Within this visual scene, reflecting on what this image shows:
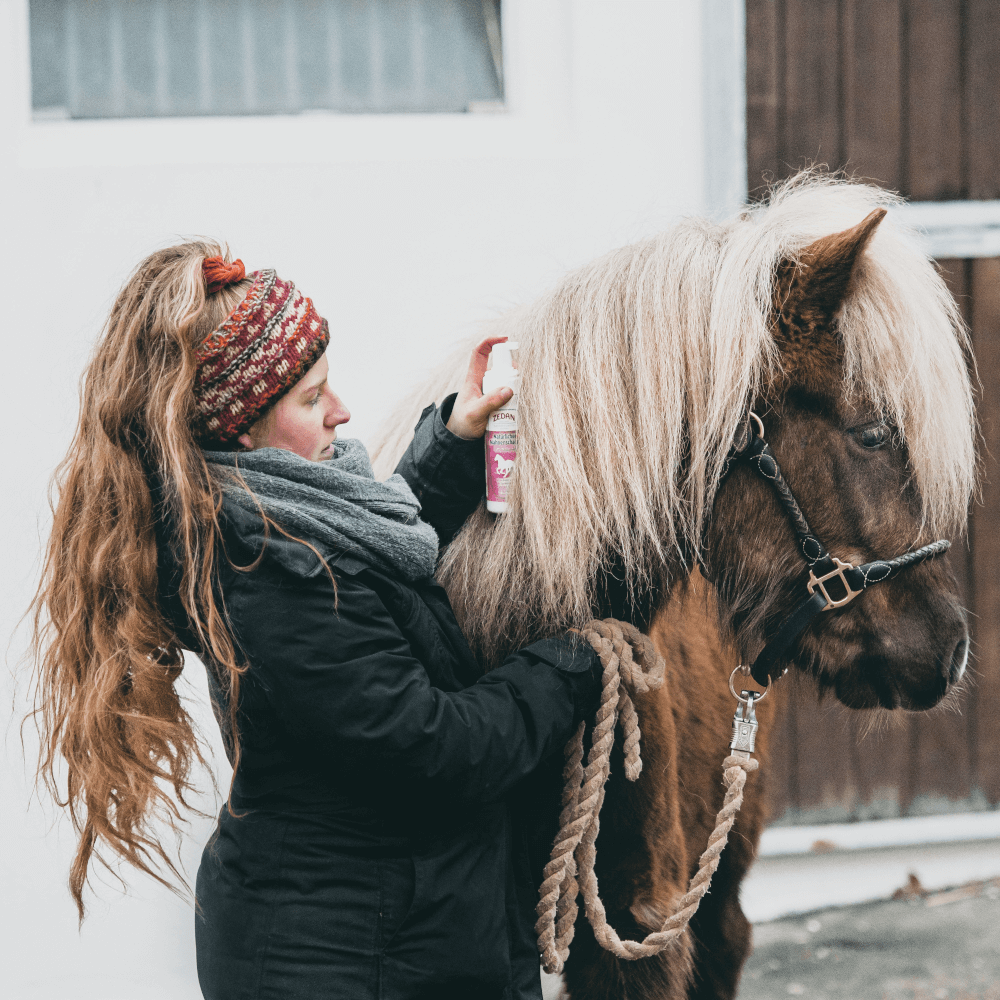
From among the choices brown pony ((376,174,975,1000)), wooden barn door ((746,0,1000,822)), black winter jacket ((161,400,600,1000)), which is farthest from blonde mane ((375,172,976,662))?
wooden barn door ((746,0,1000,822))

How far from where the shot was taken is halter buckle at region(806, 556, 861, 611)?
1198 millimetres

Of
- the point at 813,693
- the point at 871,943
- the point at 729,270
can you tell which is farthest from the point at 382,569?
the point at 871,943

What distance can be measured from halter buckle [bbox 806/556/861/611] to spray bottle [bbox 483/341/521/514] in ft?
1.47

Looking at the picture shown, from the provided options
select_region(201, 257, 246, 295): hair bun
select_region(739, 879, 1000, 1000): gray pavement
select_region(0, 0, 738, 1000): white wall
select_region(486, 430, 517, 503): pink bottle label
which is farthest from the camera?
select_region(739, 879, 1000, 1000): gray pavement

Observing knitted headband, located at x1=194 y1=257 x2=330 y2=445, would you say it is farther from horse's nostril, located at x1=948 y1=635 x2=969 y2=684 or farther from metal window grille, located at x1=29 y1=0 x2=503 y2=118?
metal window grille, located at x1=29 y1=0 x2=503 y2=118

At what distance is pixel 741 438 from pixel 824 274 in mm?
246

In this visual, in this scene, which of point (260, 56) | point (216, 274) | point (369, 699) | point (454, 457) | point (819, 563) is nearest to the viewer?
point (369, 699)

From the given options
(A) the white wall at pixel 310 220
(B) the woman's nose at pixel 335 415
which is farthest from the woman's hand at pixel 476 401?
(A) the white wall at pixel 310 220

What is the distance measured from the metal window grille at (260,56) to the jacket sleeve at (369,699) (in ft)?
6.30

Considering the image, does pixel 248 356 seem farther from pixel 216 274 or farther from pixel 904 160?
pixel 904 160

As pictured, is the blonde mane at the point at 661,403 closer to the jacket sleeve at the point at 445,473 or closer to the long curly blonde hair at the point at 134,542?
the jacket sleeve at the point at 445,473

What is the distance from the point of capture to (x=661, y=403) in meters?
1.19

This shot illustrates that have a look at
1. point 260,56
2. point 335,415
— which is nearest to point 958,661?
point 335,415

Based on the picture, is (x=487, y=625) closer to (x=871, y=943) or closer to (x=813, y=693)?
(x=813, y=693)
